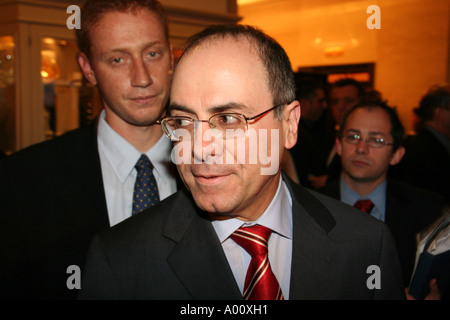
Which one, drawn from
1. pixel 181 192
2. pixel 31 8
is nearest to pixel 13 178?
pixel 181 192

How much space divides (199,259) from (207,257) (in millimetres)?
26

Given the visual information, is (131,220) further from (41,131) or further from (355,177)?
(41,131)

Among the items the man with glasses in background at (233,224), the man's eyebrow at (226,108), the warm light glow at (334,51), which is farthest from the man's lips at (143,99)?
the warm light glow at (334,51)

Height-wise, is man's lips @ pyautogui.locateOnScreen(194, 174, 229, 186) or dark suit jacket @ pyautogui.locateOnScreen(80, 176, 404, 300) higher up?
man's lips @ pyautogui.locateOnScreen(194, 174, 229, 186)

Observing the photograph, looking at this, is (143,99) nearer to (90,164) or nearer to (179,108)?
(90,164)

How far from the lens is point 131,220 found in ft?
4.57

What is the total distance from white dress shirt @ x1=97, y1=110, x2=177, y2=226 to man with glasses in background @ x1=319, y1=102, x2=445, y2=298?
114cm

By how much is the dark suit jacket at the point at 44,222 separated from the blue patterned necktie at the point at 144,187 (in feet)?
0.48

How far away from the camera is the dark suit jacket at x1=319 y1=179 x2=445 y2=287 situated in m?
2.30

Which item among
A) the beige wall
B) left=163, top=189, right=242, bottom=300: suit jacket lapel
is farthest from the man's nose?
the beige wall

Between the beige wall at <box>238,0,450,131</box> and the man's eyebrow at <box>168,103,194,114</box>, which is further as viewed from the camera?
the beige wall at <box>238,0,450,131</box>

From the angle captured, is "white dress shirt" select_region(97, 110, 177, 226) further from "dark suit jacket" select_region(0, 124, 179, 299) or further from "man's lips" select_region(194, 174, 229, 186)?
"man's lips" select_region(194, 174, 229, 186)

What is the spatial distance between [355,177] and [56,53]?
9.52ft

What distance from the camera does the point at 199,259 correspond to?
1.27 m
